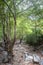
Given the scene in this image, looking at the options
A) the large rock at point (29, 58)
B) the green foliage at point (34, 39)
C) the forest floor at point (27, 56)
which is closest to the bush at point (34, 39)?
the green foliage at point (34, 39)

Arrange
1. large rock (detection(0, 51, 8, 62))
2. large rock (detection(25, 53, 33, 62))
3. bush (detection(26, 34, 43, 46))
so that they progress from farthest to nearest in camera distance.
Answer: bush (detection(26, 34, 43, 46))
large rock (detection(25, 53, 33, 62))
large rock (detection(0, 51, 8, 62))

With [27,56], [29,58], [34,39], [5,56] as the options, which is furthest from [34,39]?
[5,56]

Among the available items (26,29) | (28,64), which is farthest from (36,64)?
(26,29)

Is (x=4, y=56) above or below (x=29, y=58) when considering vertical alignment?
above

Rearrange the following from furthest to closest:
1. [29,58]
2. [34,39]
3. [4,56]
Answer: [34,39], [29,58], [4,56]

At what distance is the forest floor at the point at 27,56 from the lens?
5252 millimetres

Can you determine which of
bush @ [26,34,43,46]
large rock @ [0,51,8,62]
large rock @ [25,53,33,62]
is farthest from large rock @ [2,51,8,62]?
bush @ [26,34,43,46]

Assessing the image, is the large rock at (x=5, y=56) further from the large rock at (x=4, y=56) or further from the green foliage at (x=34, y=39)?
the green foliage at (x=34, y=39)

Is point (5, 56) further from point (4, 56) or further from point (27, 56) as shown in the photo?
point (27, 56)

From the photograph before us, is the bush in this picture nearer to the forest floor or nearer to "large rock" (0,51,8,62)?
the forest floor

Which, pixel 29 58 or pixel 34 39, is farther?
pixel 34 39

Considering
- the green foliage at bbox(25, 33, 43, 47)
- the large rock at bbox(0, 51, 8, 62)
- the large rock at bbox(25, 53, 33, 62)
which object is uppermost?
the green foliage at bbox(25, 33, 43, 47)

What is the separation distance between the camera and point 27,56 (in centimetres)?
582

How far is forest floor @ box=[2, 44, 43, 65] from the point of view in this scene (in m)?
5.25
